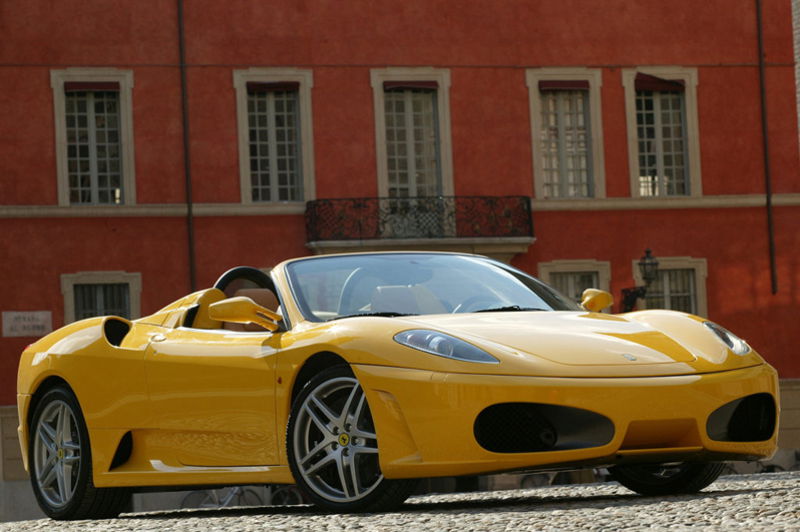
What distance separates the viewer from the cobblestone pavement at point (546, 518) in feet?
17.9

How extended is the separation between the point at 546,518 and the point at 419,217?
23355 millimetres

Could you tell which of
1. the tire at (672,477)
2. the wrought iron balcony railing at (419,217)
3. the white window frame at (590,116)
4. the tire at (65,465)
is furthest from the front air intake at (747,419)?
the white window frame at (590,116)

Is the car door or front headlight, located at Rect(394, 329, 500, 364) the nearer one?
front headlight, located at Rect(394, 329, 500, 364)

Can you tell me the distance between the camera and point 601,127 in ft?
99.1

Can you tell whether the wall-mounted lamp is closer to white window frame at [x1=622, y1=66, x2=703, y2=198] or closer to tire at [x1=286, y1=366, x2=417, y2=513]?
white window frame at [x1=622, y1=66, x2=703, y2=198]

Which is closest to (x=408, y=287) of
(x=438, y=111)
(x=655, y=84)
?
(x=438, y=111)

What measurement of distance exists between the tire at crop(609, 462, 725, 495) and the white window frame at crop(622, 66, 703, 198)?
2281cm

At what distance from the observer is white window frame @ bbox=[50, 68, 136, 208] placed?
28.2 m

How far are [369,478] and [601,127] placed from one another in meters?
24.2

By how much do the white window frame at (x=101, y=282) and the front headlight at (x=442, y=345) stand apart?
22074 millimetres

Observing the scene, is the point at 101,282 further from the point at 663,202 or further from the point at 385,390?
the point at 385,390

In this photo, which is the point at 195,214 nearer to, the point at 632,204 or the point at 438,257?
the point at 632,204

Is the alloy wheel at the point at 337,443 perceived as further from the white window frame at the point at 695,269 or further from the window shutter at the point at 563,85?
the white window frame at the point at 695,269

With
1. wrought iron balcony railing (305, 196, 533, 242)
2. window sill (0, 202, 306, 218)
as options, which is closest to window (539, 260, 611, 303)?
wrought iron balcony railing (305, 196, 533, 242)
